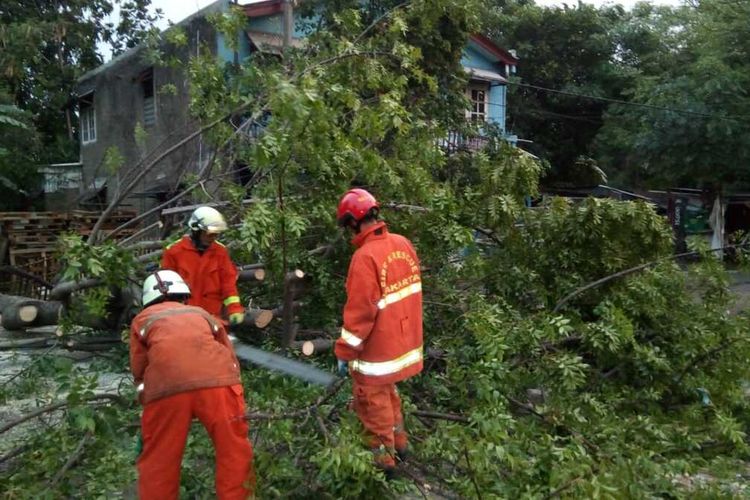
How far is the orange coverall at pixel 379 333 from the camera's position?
3.65 meters

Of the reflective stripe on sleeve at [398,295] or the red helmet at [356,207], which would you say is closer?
the reflective stripe on sleeve at [398,295]

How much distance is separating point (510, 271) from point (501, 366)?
1613mm

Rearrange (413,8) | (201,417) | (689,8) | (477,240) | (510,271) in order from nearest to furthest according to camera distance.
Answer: (201,417) < (510,271) < (477,240) < (413,8) < (689,8)

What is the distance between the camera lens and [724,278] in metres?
5.72

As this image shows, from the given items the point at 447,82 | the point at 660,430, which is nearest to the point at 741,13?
the point at 447,82

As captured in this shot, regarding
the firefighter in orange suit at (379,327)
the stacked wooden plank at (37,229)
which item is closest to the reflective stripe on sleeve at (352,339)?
the firefighter in orange suit at (379,327)

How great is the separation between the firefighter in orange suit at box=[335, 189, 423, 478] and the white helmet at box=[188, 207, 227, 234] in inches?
41.8

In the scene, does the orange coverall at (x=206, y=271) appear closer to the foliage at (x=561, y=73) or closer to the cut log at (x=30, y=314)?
the cut log at (x=30, y=314)

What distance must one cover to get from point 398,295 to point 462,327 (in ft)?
4.72

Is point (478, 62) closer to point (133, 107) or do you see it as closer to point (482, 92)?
point (482, 92)

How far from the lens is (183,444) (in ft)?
10.8

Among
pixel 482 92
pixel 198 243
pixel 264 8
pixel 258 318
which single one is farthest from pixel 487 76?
pixel 198 243

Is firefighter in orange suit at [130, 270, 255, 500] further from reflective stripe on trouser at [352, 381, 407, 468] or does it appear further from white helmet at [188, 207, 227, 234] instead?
white helmet at [188, 207, 227, 234]

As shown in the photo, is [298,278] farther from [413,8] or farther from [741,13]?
[741,13]
